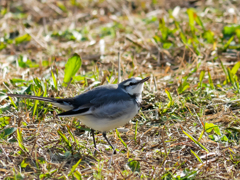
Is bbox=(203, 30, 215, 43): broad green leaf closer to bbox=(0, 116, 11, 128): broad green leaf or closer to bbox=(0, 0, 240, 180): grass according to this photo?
bbox=(0, 0, 240, 180): grass

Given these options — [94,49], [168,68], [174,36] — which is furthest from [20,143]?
[174,36]

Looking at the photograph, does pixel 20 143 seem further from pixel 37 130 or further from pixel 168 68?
pixel 168 68

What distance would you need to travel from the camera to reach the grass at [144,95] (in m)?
3.84

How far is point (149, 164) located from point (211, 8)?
6898mm

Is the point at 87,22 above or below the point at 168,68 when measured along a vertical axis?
above

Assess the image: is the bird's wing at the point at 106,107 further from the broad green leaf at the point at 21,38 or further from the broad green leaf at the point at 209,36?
the broad green leaf at the point at 21,38

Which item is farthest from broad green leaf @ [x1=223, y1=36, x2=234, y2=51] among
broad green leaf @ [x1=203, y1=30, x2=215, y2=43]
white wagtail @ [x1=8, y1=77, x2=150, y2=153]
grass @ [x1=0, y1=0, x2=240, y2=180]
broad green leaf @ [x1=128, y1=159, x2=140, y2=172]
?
broad green leaf @ [x1=128, y1=159, x2=140, y2=172]

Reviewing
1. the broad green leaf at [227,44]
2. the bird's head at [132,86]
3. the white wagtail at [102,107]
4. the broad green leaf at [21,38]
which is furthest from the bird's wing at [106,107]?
the broad green leaf at [21,38]

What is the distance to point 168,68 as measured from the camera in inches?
249

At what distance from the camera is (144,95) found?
17.9ft

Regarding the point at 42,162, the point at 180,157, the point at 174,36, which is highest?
the point at 174,36

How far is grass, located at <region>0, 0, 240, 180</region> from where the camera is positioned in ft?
12.6

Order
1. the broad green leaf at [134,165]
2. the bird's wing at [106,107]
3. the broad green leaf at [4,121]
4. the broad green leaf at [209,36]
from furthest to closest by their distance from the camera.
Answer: the broad green leaf at [209,36], the broad green leaf at [4,121], the bird's wing at [106,107], the broad green leaf at [134,165]

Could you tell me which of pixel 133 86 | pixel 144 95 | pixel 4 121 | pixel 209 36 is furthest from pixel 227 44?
pixel 4 121
